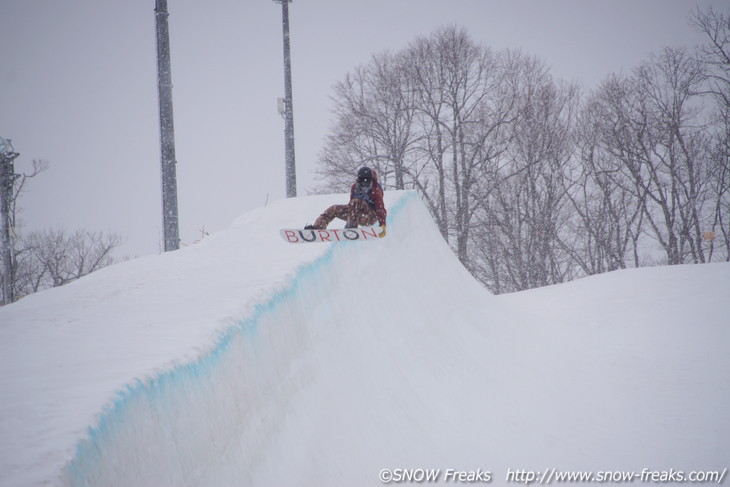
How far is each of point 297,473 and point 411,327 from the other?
3970mm

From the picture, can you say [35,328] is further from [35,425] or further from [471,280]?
[471,280]

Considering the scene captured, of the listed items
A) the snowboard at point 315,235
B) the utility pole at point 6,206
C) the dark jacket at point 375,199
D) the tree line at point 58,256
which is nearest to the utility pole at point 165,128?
the snowboard at point 315,235

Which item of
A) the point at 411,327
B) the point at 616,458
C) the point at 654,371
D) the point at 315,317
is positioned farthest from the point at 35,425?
the point at 654,371

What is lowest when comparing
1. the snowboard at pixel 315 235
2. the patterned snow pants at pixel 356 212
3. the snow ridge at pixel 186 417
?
the snow ridge at pixel 186 417

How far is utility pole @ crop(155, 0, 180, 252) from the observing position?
23.2 ft

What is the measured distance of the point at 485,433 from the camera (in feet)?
18.5

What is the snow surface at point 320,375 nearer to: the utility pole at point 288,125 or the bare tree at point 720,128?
the utility pole at point 288,125

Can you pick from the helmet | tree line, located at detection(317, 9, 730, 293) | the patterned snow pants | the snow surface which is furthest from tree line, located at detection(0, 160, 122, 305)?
the snow surface

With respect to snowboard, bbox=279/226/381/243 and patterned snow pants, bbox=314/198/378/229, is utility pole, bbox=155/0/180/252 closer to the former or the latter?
snowboard, bbox=279/226/381/243

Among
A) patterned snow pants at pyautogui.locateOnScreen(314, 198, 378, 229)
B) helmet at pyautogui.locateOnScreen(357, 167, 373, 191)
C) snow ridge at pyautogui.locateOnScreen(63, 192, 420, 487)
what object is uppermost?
helmet at pyautogui.locateOnScreen(357, 167, 373, 191)

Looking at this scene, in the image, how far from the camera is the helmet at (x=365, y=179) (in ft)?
24.8

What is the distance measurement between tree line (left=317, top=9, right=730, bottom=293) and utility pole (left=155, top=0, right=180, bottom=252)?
657 inches

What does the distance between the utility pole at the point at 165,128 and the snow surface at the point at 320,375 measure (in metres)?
0.87

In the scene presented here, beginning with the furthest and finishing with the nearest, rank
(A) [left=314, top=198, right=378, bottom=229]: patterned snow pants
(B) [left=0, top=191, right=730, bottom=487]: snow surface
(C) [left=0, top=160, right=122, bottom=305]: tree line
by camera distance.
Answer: (C) [left=0, top=160, right=122, bottom=305]: tree line
(A) [left=314, top=198, right=378, bottom=229]: patterned snow pants
(B) [left=0, top=191, right=730, bottom=487]: snow surface
